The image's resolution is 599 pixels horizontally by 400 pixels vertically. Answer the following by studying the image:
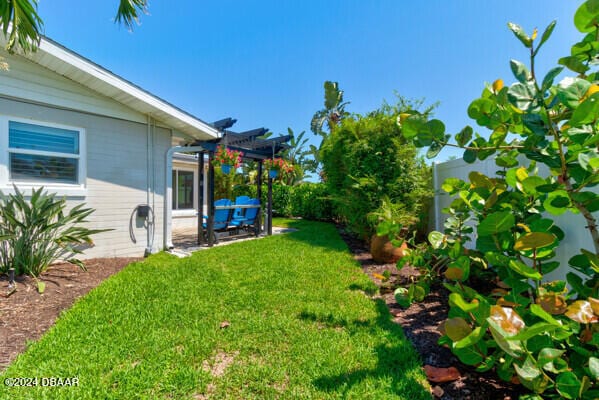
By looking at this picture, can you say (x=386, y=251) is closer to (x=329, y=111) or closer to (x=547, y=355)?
(x=547, y=355)

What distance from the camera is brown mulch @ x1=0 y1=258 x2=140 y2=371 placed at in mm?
2600

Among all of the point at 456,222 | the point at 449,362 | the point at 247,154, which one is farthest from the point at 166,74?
the point at 449,362

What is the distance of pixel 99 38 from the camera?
24.0 feet

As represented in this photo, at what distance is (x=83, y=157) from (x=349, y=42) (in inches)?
322

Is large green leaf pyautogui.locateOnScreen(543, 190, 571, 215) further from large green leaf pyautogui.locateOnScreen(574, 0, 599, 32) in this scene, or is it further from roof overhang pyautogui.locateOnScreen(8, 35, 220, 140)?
roof overhang pyautogui.locateOnScreen(8, 35, 220, 140)

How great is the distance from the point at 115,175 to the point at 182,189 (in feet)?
19.5

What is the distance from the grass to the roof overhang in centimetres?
363

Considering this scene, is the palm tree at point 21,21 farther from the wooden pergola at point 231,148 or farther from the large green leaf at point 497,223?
the large green leaf at point 497,223

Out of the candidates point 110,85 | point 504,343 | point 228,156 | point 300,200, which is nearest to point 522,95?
point 504,343

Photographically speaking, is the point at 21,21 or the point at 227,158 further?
the point at 227,158

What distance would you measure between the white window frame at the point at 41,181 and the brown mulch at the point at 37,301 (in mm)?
1396

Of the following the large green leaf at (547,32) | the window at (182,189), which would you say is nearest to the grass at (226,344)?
the large green leaf at (547,32)

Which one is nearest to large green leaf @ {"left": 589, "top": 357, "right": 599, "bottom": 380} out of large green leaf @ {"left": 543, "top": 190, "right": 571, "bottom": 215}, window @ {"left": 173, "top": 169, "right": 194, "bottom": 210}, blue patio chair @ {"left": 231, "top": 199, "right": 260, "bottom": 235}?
large green leaf @ {"left": 543, "top": 190, "right": 571, "bottom": 215}

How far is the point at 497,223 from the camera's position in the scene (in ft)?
5.13
